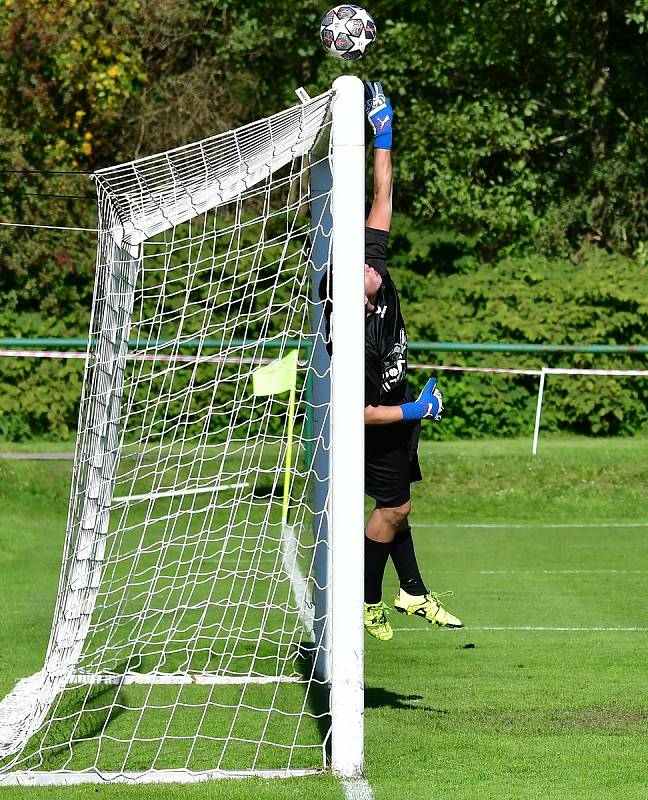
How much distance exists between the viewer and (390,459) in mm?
6742

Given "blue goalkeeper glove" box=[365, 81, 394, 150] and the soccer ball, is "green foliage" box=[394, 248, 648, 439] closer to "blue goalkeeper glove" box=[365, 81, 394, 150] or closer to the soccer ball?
"blue goalkeeper glove" box=[365, 81, 394, 150]

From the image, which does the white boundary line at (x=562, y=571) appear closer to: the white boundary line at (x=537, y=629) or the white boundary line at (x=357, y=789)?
the white boundary line at (x=537, y=629)

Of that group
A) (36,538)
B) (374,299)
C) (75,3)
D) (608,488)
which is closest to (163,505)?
(36,538)

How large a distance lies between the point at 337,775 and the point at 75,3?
19913mm

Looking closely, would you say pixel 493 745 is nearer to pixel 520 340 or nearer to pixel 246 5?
pixel 520 340

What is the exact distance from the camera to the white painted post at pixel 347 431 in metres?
5.33

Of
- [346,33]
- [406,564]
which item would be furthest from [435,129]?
[346,33]

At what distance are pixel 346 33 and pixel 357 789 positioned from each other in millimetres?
3347

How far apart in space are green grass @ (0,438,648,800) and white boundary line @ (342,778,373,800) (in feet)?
0.15

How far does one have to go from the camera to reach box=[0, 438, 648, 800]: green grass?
523cm

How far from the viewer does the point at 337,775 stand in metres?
5.26

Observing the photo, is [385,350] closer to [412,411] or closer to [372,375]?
[372,375]

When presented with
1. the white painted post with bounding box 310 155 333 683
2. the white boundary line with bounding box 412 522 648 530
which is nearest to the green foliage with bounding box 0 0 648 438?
the white boundary line with bounding box 412 522 648 530

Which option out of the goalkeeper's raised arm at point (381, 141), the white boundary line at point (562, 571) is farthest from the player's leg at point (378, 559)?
the white boundary line at point (562, 571)
